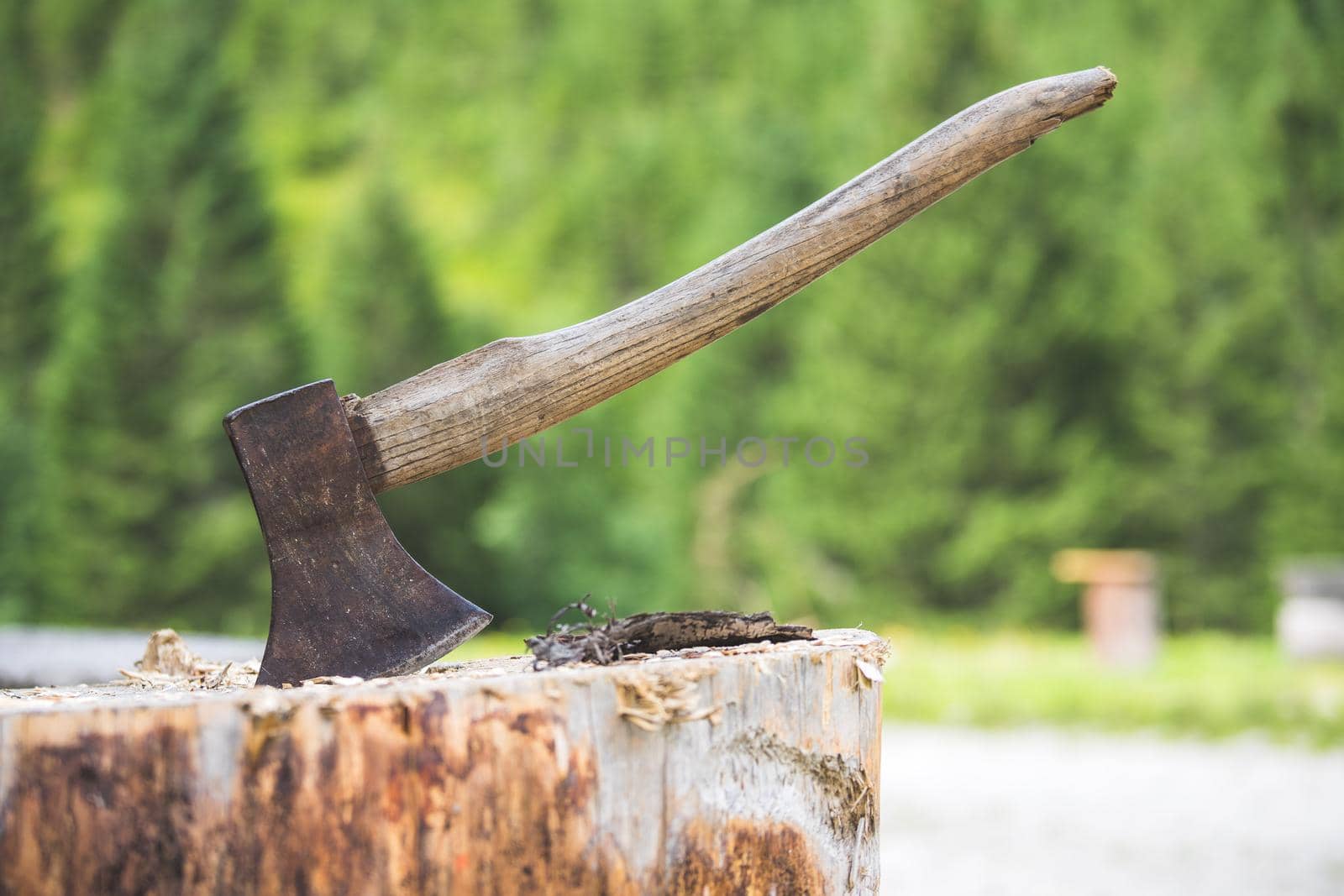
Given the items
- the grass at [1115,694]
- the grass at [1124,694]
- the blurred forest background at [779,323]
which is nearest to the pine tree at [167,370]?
the blurred forest background at [779,323]

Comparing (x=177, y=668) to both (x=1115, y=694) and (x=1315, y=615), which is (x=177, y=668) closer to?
(x=1115, y=694)

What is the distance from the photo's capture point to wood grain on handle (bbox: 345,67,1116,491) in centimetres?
141

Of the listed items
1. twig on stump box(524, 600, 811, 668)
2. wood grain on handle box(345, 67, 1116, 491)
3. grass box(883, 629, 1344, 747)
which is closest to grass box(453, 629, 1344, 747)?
grass box(883, 629, 1344, 747)

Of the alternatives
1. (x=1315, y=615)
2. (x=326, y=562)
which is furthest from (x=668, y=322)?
(x=1315, y=615)

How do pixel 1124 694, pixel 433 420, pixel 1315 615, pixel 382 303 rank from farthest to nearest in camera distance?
pixel 382 303, pixel 1315 615, pixel 1124 694, pixel 433 420

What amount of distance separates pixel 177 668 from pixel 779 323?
12031 millimetres

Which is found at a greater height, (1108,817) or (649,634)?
(649,634)

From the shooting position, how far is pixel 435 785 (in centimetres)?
102

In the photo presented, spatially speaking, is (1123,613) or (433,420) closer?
(433,420)

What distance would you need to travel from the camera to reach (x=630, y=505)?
9.38 metres

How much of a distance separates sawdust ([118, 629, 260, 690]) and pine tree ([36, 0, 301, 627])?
7586mm

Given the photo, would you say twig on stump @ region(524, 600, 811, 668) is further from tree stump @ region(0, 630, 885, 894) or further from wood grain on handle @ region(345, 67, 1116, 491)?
wood grain on handle @ region(345, 67, 1116, 491)

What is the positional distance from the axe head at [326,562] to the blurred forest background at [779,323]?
22.2 ft

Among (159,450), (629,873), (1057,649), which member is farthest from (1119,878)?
(159,450)
